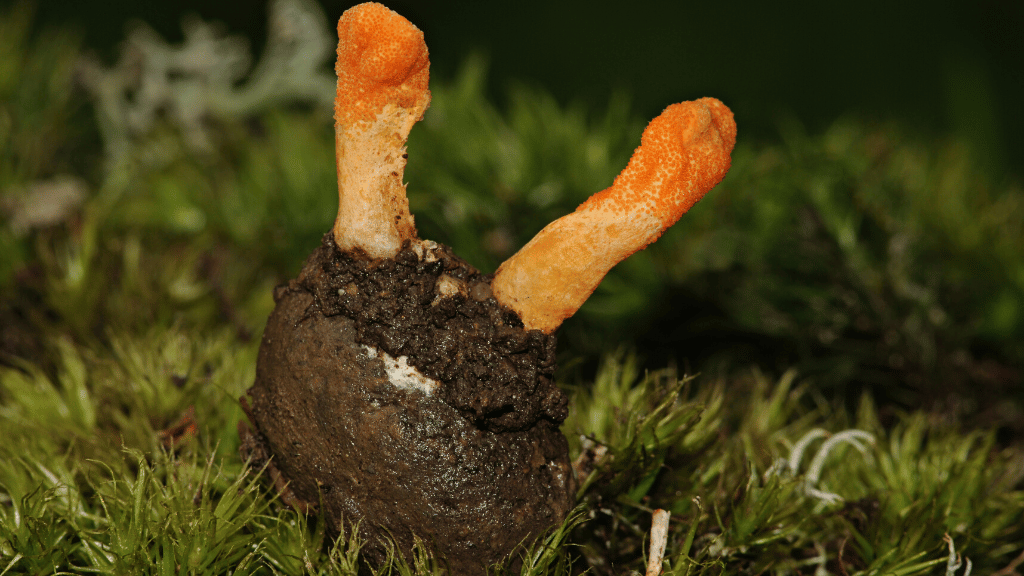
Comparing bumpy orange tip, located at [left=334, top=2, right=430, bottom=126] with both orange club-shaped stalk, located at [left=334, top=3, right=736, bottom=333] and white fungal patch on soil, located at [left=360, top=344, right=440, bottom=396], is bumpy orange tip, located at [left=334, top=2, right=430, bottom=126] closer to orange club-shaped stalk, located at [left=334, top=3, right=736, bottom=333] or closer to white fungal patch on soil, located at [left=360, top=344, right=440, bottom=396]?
orange club-shaped stalk, located at [left=334, top=3, right=736, bottom=333]

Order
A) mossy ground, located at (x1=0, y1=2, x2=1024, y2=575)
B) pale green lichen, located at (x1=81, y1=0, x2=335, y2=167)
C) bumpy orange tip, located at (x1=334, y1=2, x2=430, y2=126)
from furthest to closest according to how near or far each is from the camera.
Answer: pale green lichen, located at (x1=81, y1=0, x2=335, y2=167), mossy ground, located at (x1=0, y1=2, x2=1024, y2=575), bumpy orange tip, located at (x1=334, y1=2, x2=430, y2=126)

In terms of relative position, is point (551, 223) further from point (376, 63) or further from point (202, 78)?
point (202, 78)

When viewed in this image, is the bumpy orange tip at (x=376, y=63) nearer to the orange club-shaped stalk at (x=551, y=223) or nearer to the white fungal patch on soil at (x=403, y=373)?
the orange club-shaped stalk at (x=551, y=223)

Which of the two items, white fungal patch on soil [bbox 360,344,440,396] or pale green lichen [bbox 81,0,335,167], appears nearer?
white fungal patch on soil [bbox 360,344,440,396]

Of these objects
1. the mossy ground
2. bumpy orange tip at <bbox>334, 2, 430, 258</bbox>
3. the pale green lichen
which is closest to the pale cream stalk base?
bumpy orange tip at <bbox>334, 2, 430, 258</bbox>

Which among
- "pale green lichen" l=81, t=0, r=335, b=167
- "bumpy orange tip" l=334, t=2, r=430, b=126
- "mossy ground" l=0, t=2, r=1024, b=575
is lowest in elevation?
"mossy ground" l=0, t=2, r=1024, b=575

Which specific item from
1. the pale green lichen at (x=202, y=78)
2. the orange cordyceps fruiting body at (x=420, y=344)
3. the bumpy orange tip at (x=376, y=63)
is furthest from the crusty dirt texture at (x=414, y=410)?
the pale green lichen at (x=202, y=78)

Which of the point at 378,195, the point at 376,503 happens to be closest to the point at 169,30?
the point at 378,195

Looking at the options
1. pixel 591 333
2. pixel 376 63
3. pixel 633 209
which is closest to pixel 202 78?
pixel 591 333
